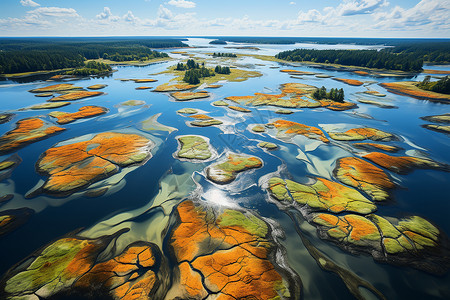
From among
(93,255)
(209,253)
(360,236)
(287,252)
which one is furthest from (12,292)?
(360,236)

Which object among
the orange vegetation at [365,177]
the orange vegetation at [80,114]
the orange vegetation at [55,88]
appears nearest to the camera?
the orange vegetation at [365,177]

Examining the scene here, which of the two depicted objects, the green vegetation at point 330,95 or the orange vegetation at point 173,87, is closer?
the green vegetation at point 330,95

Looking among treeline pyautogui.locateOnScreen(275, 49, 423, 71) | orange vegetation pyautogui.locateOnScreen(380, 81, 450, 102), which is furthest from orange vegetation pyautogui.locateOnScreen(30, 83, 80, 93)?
treeline pyautogui.locateOnScreen(275, 49, 423, 71)

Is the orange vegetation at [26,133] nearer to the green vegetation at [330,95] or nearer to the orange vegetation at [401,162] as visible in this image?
the orange vegetation at [401,162]

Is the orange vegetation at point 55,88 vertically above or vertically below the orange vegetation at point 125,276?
above

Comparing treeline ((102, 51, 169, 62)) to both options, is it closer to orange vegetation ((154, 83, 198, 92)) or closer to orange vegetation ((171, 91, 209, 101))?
orange vegetation ((154, 83, 198, 92))

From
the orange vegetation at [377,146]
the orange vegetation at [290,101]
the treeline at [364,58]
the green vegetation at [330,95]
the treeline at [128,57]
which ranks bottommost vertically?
the orange vegetation at [377,146]

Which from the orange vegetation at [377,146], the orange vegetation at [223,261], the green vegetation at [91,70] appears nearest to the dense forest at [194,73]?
the green vegetation at [91,70]
